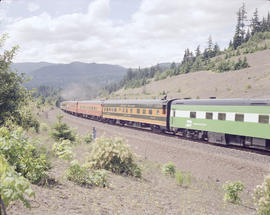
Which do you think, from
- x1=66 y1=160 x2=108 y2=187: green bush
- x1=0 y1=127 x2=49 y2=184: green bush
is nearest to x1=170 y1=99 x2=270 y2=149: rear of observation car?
x1=66 y1=160 x2=108 y2=187: green bush

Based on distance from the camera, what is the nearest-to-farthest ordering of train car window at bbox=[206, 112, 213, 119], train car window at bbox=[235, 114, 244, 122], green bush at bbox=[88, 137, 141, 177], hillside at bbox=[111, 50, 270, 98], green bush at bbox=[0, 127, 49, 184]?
green bush at bbox=[0, 127, 49, 184], green bush at bbox=[88, 137, 141, 177], train car window at bbox=[235, 114, 244, 122], train car window at bbox=[206, 112, 213, 119], hillside at bbox=[111, 50, 270, 98]

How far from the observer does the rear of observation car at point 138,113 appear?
89.5 ft

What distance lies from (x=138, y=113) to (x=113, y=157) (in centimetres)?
2030

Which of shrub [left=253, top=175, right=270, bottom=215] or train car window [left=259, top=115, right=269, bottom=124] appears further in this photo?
train car window [left=259, top=115, right=269, bottom=124]

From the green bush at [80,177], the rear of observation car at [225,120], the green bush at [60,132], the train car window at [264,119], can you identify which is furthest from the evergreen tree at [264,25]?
the green bush at [80,177]

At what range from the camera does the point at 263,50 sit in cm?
9250

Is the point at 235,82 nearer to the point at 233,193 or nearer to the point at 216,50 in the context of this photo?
the point at 233,193

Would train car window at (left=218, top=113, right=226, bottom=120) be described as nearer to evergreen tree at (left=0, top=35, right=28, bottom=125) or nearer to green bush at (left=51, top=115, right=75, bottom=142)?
green bush at (left=51, top=115, right=75, bottom=142)

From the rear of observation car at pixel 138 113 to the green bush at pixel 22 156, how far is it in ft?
64.5

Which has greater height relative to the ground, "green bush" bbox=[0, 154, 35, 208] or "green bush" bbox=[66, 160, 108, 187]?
"green bush" bbox=[0, 154, 35, 208]

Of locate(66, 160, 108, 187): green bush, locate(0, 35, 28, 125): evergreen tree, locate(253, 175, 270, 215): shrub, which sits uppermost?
locate(0, 35, 28, 125): evergreen tree

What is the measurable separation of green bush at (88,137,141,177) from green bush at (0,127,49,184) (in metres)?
3.31

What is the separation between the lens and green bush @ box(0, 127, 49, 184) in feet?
20.2

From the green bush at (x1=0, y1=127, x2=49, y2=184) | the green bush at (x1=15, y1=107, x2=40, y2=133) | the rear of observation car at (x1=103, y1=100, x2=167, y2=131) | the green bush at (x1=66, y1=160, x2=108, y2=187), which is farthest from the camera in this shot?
the rear of observation car at (x1=103, y1=100, x2=167, y2=131)
